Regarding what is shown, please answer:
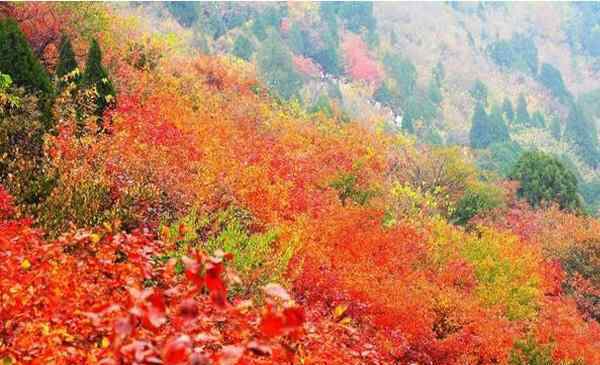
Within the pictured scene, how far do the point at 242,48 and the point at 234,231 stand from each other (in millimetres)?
77989

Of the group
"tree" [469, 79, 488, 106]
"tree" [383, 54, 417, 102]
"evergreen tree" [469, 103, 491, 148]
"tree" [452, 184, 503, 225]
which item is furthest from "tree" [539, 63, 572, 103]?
"tree" [452, 184, 503, 225]

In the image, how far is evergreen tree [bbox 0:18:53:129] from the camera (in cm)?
2044

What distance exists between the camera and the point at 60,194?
15797 mm

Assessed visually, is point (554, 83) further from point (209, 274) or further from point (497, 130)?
point (209, 274)

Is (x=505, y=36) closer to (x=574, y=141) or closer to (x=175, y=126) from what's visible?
(x=574, y=141)

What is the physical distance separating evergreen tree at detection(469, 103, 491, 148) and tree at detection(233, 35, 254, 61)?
126 ft

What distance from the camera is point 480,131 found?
10875 cm

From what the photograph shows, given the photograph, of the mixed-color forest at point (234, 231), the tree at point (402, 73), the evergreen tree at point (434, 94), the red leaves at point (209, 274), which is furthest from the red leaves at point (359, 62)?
the red leaves at point (209, 274)

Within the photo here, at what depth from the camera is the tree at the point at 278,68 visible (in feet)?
289

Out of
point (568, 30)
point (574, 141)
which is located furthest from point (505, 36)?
point (574, 141)

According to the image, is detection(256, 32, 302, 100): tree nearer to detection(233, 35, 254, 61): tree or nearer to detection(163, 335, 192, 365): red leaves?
detection(233, 35, 254, 61): tree

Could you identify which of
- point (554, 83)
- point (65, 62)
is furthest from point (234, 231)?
point (554, 83)

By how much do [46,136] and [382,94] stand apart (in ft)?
327

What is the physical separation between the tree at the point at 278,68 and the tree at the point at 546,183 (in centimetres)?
3819
